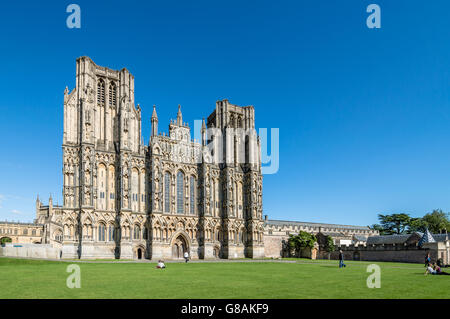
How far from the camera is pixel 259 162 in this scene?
84562 millimetres

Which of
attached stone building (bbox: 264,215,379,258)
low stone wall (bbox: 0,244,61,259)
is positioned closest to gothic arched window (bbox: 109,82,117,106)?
low stone wall (bbox: 0,244,61,259)

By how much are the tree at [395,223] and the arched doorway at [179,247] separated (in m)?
82.0

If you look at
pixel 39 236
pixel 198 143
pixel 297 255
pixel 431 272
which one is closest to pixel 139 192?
pixel 198 143

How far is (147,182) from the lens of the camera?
70.4m

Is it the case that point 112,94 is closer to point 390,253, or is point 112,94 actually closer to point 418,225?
point 390,253

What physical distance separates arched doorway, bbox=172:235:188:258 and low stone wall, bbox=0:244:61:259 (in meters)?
20.9

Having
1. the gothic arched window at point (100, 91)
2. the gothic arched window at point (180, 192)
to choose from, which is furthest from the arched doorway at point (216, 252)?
the gothic arched window at point (100, 91)

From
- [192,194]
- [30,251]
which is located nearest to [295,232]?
[192,194]

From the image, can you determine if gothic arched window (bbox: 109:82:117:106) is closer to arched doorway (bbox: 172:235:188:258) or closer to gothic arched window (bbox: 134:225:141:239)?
gothic arched window (bbox: 134:225:141:239)

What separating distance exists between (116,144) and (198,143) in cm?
1723

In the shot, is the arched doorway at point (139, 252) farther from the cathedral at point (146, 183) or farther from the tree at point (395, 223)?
the tree at point (395, 223)

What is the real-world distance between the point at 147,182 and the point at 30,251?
2308 cm

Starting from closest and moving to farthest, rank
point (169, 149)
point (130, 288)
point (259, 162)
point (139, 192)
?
point (130, 288) < point (139, 192) < point (169, 149) < point (259, 162)
